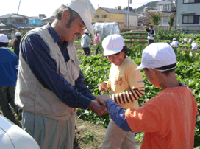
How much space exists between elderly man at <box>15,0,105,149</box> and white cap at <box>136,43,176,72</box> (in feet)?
2.20

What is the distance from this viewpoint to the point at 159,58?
1.59 m

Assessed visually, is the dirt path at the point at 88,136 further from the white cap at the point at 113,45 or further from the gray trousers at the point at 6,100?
the white cap at the point at 113,45

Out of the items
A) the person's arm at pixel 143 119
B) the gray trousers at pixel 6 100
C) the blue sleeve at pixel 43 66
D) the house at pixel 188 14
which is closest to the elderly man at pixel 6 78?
the gray trousers at pixel 6 100

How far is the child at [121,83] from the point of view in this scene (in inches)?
101

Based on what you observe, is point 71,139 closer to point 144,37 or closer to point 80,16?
point 80,16

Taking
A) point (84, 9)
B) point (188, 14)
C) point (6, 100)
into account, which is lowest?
point (6, 100)

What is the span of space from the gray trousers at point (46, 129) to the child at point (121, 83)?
73 cm

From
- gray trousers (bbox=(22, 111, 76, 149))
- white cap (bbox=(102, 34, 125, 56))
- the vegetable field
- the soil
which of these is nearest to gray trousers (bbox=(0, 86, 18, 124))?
the soil

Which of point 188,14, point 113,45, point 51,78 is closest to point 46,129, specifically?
point 51,78

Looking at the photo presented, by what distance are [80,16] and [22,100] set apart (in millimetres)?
887

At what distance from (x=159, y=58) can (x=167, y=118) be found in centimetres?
42

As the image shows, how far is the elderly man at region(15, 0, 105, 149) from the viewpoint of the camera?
1861mm

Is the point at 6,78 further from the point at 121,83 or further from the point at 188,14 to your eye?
the point at 188,14

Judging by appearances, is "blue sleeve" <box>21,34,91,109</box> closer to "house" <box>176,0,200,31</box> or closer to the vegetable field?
the vegetable field
